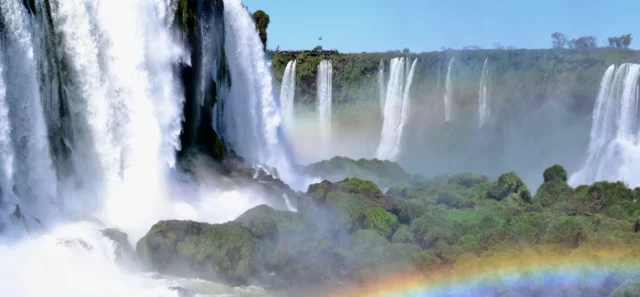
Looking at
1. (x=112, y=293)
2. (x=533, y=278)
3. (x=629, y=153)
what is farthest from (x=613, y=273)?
(x=629, y=153)

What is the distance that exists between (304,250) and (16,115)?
6.93 m

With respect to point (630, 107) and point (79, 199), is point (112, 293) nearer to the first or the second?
point (79, 199)

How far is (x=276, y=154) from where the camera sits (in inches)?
1102

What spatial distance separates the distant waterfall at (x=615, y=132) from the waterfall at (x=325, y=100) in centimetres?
1413

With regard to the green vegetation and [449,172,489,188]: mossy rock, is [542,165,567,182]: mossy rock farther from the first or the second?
[449,172,489,188]: mossy rock

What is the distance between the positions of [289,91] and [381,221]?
23.0 m

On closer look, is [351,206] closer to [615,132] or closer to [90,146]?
[90,146]

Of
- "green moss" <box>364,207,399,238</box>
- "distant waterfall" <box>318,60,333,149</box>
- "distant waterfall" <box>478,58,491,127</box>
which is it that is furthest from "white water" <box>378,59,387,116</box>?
"green moss" <box>364,207,399,238</box>

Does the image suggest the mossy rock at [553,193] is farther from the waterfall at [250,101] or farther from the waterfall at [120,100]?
the waterfall at [120,100]

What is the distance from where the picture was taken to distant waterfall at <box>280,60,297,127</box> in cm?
4006

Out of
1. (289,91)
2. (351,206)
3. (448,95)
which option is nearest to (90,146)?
(351,206)

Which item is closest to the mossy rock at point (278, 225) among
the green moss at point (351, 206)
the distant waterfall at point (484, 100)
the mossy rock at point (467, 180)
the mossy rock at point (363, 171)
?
the green moss at point (351, 206)

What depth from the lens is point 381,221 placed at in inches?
711

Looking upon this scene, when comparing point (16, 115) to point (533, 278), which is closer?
point (533, 278)
